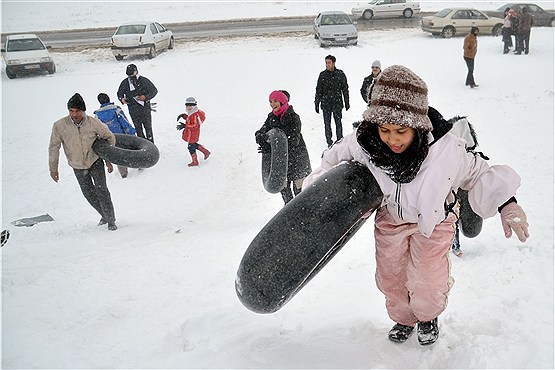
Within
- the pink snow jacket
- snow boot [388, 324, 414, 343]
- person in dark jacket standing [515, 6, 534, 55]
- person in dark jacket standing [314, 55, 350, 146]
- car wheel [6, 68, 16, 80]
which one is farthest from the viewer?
car wheel [6, 68, 16, 80]

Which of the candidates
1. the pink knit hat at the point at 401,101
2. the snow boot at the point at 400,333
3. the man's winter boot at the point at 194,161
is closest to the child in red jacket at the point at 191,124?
the man's winter boot at the point at 194,161

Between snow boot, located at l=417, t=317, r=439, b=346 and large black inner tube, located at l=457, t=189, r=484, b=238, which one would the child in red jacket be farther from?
snow boot, located at l=417, t=317, r=439, b=346

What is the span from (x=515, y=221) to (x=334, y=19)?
18022 millimetres

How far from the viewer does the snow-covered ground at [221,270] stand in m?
3.15

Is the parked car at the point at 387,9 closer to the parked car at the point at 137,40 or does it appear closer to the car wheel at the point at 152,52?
the parked car at the point at 137,40

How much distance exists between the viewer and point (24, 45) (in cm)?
1764

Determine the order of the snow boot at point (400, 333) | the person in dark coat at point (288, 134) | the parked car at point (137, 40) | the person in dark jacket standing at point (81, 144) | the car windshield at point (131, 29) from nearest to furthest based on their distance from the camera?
the snow boot at point (400, 333) < the person in dark coat at point (288, 134) < the person in dark jacket standing at point (81, 144) < the parked car at point (137, 40) < the car windshield at point (131, 29)

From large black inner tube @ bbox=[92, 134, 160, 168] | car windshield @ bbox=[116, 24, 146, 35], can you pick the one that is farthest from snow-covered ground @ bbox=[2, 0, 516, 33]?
large black inner tube @ bbox=[92, 134, 160, 168]

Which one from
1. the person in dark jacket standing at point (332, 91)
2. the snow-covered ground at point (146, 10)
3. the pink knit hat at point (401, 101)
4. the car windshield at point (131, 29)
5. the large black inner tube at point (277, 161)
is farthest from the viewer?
the snow-covered ground at point (146, 10)

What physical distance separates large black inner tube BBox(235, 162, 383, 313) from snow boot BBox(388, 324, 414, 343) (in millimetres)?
877

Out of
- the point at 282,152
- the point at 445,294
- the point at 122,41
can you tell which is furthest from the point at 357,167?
the point at 122,41

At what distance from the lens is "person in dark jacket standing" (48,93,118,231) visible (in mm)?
6039

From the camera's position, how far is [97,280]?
4.38 metres

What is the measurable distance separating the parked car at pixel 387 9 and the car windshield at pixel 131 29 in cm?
1132
